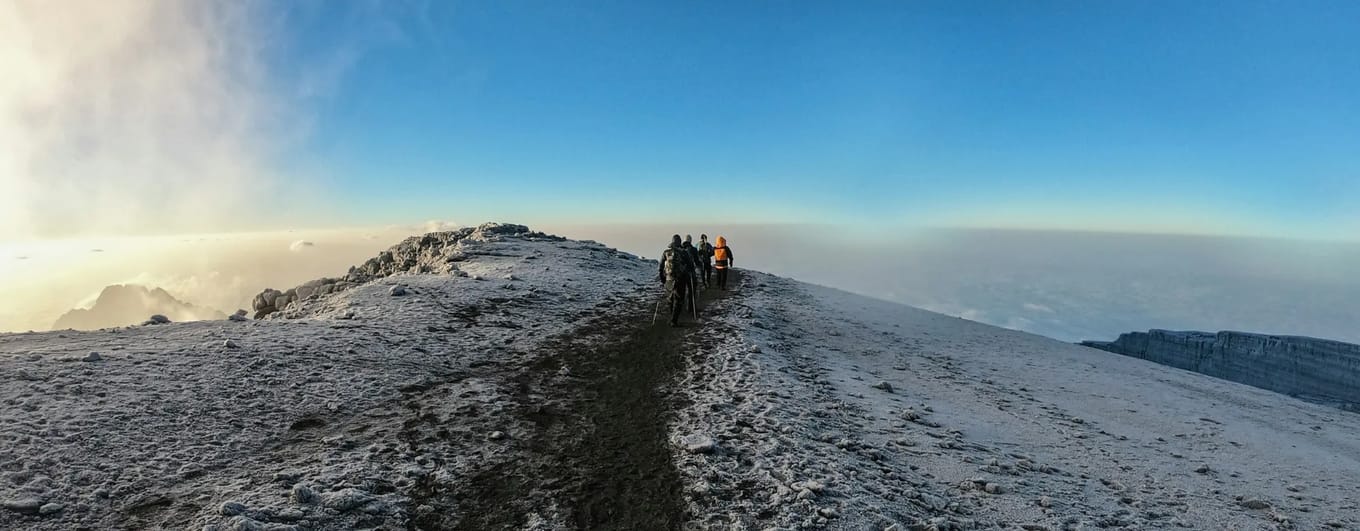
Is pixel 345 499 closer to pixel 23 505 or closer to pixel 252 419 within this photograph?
pixel 23 505

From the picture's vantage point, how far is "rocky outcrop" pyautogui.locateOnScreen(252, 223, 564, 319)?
27.0m

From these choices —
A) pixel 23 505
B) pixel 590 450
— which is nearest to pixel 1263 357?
pixel 590 450

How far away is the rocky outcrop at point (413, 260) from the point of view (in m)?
27.0

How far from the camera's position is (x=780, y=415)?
408 inches

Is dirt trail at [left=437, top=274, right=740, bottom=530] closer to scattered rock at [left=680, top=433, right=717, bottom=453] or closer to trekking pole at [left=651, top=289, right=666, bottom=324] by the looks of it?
scattered rock at [left=680, top=433, right=717, bottom=453]

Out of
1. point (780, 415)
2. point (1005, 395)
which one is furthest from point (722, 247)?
point (780, 415)

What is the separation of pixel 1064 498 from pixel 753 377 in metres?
6.09

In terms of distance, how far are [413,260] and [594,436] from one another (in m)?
30.7

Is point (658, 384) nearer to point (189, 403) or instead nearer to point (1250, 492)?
point (189, 403)

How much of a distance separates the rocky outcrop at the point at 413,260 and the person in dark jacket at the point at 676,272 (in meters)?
11.8

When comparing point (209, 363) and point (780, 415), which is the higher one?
point (209, 363)

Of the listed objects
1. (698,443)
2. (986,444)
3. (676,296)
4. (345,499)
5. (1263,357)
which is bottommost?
(1263,357)

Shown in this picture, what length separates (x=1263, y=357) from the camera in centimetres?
3731

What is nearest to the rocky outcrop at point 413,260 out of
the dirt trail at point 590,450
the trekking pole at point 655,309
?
the trekking pole at point 655,309
